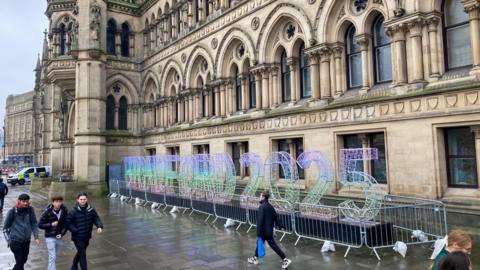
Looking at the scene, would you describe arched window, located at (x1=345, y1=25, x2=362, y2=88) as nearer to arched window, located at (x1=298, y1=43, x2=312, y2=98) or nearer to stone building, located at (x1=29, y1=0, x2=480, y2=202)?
stone building, located at (x1=29, y1=0, x2=480, y2=202)

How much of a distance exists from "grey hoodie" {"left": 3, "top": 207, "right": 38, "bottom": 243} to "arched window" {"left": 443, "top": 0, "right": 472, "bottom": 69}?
11863 mm

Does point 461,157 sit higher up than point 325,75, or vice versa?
point 325,75

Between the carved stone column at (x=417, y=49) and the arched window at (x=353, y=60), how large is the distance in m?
2.70

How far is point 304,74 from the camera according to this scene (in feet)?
54.9

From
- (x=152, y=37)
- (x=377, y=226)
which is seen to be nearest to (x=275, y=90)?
(x=377, y=226)

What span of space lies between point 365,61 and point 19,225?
38.0 feet

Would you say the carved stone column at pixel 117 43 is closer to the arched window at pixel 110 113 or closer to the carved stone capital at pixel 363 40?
the arched window at pixel 110 113

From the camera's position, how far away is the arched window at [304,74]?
54.0 ft

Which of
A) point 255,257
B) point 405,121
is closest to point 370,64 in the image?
point 405,121

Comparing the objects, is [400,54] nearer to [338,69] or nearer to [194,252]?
[338,69]

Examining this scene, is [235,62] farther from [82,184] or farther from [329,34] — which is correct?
[82,184]

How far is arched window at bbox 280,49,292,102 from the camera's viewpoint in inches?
692

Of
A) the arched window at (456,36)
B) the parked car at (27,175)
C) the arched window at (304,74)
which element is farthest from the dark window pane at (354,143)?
the parked car at (27,175)

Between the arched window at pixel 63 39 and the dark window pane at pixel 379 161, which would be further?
the arched window at pixel 63 39
